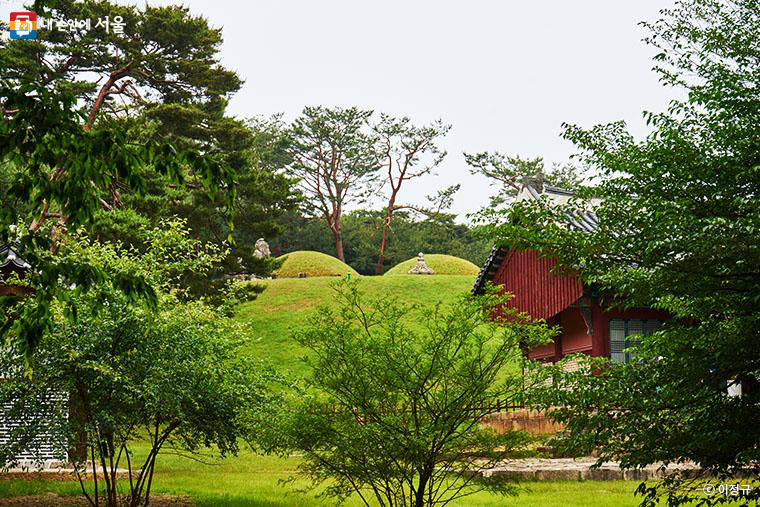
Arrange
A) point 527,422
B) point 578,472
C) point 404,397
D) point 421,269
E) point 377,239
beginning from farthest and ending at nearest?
point 377,239, point 421,269, point 527,422, point 578,472, point 404,397

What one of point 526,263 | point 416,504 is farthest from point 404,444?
point 526,263

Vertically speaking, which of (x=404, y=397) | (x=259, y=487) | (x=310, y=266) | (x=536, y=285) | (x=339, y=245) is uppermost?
(x=339, y=245)

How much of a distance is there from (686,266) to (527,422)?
44.1 ft

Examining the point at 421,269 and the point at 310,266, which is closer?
the point at 421,269

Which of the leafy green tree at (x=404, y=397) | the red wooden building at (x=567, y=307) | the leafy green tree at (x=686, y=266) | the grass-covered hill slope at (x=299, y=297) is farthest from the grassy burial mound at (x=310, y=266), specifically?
the leafy green tree at (x=686, y=266)

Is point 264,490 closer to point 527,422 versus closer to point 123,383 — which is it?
point 123,383

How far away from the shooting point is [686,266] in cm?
653

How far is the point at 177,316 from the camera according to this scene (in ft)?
36.0

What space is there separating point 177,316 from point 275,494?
179 inches

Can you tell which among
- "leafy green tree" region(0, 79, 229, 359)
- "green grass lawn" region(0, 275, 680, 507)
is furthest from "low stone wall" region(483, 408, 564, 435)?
"leafy green tree" region(0, 79, 229, 359)

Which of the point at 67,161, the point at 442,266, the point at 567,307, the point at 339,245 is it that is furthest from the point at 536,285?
the point at 339,245

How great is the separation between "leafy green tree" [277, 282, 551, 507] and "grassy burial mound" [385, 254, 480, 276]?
38.1 m

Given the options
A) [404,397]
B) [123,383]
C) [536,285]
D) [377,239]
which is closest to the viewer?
[404,397]

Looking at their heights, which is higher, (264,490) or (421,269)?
(421,269)
